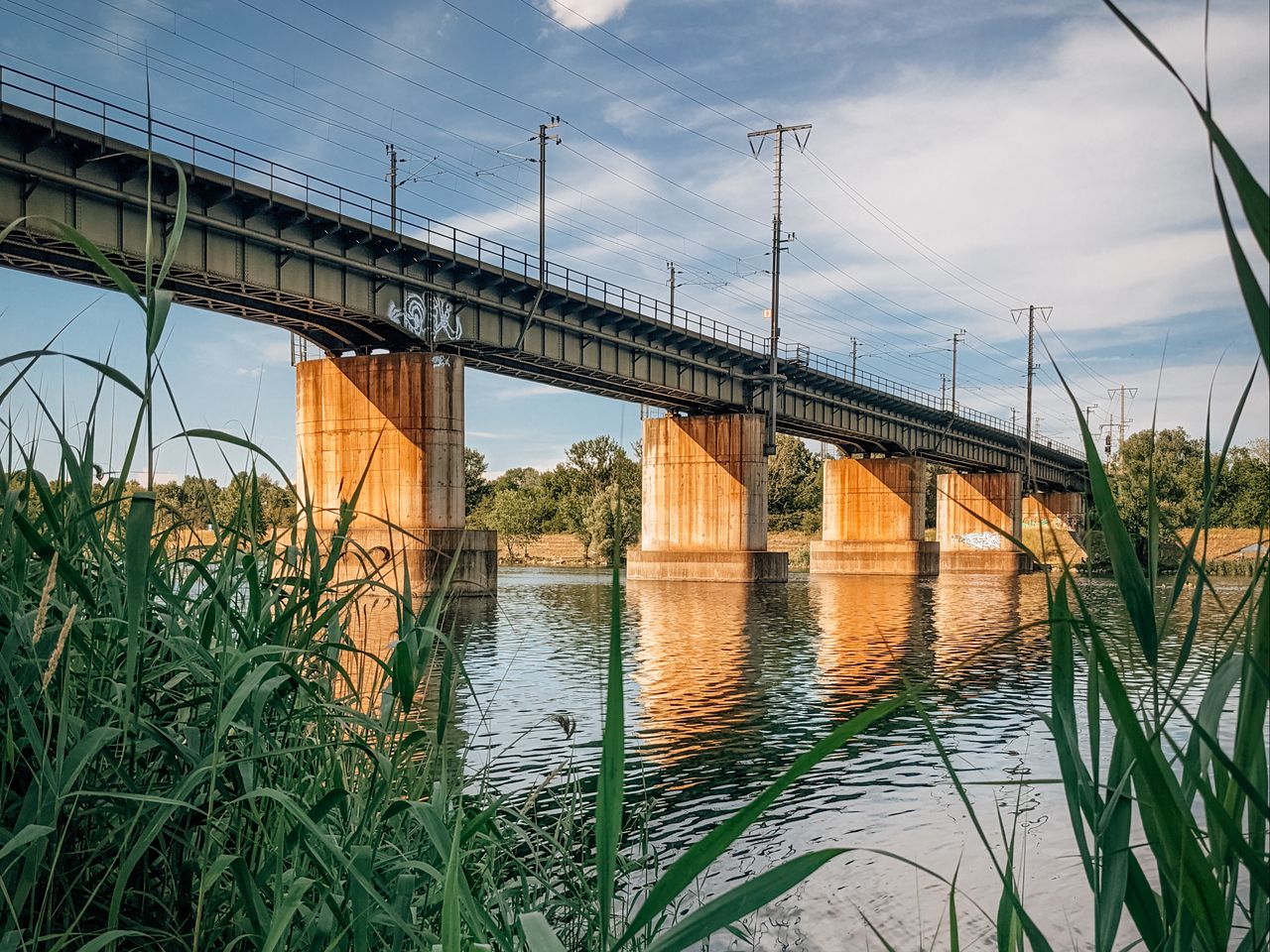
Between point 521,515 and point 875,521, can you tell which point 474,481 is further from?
point 875,521

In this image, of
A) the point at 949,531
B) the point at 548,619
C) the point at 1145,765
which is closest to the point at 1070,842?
the point at 1145,765

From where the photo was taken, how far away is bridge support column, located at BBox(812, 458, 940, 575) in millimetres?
68625

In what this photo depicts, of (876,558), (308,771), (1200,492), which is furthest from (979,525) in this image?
(308,771)

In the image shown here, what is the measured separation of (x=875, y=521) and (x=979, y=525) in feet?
57.3

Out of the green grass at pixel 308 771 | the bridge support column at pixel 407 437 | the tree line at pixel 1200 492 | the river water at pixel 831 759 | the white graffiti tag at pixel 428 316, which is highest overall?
the white graffiti tag at pixel 428 316

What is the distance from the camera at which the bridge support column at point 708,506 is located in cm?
5303

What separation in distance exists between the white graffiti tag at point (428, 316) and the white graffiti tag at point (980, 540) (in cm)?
5705

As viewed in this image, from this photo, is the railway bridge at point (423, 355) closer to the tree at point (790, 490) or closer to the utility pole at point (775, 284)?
the utility pole at point (775, 284)

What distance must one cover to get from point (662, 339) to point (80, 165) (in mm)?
27354

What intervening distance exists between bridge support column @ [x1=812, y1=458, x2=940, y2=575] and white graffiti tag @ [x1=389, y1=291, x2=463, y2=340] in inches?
1553

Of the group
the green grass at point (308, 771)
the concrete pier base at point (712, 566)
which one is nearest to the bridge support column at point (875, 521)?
the concrete pier base at point (712, 566)

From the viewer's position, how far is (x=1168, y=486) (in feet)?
230

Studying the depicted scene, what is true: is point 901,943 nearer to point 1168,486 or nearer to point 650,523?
point 650,523

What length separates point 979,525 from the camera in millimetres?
84750
